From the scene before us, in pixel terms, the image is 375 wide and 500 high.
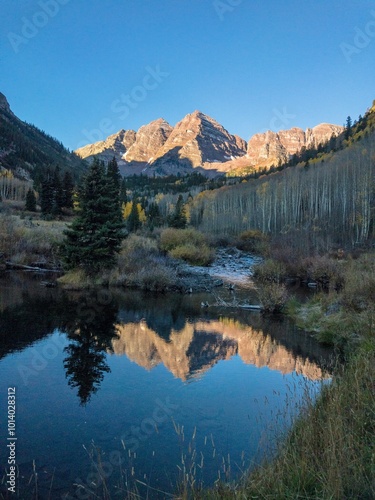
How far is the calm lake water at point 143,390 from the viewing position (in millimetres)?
4766

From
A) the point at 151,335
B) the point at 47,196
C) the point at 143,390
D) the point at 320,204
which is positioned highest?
the point at 47,196

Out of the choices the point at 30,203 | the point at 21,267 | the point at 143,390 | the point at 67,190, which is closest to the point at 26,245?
the point at 21,267

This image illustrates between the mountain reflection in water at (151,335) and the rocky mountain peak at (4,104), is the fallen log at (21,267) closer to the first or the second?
the mountain reflection in water at (151,335)

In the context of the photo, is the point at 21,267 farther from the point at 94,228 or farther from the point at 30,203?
the point at 30,203

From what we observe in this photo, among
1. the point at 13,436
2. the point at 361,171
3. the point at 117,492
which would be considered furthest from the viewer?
the point at 361,171

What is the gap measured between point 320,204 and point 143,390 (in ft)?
169

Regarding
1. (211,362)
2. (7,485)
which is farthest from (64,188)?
(7,485)

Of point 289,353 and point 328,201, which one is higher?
point 328,201

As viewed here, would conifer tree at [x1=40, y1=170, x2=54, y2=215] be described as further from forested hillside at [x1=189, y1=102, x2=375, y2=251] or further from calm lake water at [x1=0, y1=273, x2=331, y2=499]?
calm lake water at [x1=0, y1=273, x2=331, y2=499]

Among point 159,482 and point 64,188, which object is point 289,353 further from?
point 64,188

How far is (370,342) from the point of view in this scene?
7.18 m

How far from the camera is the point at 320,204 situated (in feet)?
174

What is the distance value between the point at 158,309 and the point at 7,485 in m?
11.3

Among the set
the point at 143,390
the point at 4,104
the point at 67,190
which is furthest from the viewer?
the point at 4,104
